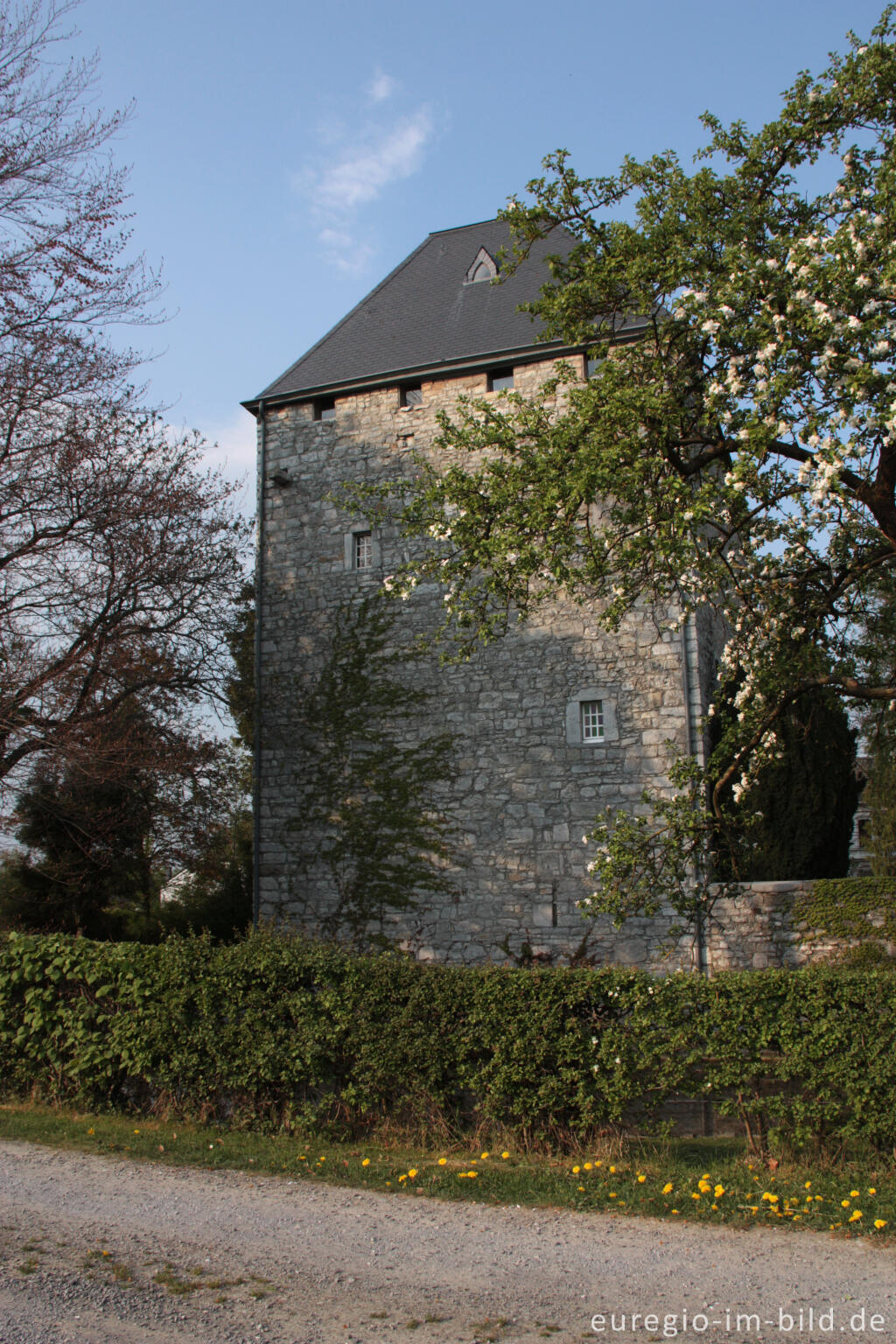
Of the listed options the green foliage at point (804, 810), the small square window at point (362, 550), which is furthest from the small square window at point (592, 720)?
the small square window at point (362, 550)

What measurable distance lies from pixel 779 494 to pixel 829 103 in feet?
8.62

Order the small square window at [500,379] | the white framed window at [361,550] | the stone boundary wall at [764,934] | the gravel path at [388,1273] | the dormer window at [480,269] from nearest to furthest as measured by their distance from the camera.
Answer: the gravel path at [388,1273]
the stone boundary wall at [764,934]
the small square window at [500,379]
the white framed window at [361,550]
the dormer window at [480,269]

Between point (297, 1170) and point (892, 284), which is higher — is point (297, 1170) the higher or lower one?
the lower one

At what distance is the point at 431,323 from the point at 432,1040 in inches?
473

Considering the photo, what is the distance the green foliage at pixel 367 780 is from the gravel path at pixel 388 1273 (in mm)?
8029

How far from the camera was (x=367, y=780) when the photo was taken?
13.7 meters

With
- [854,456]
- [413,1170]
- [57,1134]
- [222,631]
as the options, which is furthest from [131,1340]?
[222,631]

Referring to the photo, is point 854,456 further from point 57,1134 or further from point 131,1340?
point 57,1134

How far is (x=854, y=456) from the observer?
573cm

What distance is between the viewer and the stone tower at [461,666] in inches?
487

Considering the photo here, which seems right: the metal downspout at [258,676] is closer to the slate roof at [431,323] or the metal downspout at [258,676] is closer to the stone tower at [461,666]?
the stone tower at [461,666]

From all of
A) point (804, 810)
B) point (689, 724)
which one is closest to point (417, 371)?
point (689, 724)

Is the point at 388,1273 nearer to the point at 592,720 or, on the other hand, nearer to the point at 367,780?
the point at 592,720

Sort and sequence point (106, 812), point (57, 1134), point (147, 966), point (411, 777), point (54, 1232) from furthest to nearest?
point (411, 777) < point (106, 812) < point (147, 966) < point (57, 1134) < point (54, 1232)
